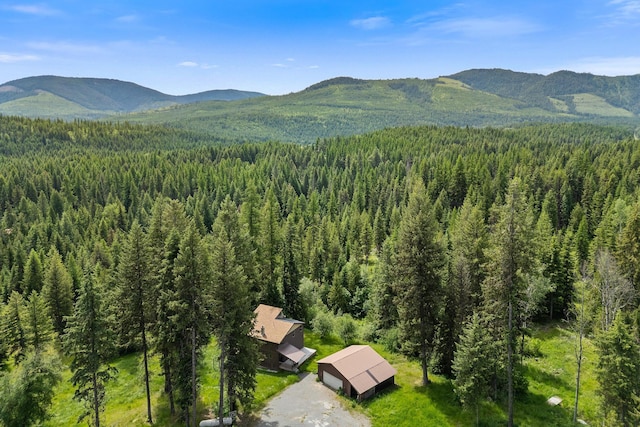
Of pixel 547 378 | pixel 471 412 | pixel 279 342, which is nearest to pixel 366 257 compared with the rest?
pixel 279 342

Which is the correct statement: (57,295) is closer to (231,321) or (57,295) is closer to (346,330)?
(346,330)

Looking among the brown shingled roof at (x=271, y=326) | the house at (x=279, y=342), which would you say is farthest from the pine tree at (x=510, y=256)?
the brown shingled roof at (x=271, y=326)

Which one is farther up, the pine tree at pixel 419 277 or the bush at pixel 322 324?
the pine tree at pixel 419 277

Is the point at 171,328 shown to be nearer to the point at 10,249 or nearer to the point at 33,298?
the point at 33,298

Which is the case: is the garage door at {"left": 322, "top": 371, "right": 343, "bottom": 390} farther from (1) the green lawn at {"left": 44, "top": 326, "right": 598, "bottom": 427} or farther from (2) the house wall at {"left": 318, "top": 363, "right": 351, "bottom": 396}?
(1) the green lawn at {"left": 44, "top": 326, "right": 598, "bottom": 427}

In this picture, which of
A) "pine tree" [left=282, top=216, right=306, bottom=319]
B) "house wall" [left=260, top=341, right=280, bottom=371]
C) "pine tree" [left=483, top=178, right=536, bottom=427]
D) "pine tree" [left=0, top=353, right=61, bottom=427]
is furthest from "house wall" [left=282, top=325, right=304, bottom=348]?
"pine tree" [left=483, top=178, right=536, bottom=427]

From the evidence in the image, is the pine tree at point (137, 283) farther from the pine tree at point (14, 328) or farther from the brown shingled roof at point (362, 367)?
the pine tree at point (14, 328)

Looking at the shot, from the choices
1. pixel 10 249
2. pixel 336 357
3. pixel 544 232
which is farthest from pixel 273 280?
pixel 10 249

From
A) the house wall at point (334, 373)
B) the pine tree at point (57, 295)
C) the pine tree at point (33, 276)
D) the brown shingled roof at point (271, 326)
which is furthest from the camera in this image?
the pine tree at point (33, 276)
